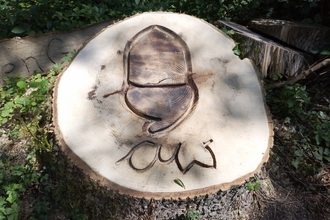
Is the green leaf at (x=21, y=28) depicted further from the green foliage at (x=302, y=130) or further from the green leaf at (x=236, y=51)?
the green foliage at (x=302, y=130)

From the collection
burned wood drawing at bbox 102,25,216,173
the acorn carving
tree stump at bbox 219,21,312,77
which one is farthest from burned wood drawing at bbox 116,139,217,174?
tree stump at bbox 219,21,312,77

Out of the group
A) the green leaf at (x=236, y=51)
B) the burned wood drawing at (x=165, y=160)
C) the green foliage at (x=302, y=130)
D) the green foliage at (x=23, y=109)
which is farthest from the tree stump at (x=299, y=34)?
the green foliage at (x=23, y=109)

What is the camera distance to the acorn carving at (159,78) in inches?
78.8

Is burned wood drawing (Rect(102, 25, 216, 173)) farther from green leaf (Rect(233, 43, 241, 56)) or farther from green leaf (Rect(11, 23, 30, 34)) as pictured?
green leaf (Rect(11, 23, 30, 34))

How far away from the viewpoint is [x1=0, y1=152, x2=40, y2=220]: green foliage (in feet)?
7.02

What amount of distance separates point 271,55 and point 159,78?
114 cm

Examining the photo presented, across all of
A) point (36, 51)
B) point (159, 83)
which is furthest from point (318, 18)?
point (36, 51)

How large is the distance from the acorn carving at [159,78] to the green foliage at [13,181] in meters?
0.96

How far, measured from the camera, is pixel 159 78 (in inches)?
86.3

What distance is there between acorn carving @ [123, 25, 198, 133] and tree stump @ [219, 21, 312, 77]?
641mm

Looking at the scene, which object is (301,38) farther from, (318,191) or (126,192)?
(126,192)

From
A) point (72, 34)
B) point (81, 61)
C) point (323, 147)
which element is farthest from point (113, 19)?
point (323, 147)

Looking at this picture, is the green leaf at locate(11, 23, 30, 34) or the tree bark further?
the green leaf at locate(11, 23, 30, 34)

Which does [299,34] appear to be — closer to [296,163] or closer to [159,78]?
[296,163]
